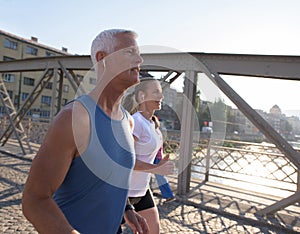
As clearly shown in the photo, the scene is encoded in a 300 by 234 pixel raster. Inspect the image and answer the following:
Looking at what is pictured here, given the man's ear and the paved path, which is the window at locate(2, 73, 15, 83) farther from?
the man's ear

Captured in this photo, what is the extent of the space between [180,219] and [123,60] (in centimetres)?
389

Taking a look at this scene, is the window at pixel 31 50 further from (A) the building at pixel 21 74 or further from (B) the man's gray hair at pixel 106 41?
(B) the man's gray hair at pixel 106 41

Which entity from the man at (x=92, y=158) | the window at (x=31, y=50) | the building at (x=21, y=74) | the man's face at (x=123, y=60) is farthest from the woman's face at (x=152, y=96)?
the window at (x=31, y=50)

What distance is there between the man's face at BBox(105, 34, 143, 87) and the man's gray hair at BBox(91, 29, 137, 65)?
0.02 metres

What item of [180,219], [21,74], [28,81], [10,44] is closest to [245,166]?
[180,219]

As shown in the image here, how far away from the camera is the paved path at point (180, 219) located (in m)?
3.98

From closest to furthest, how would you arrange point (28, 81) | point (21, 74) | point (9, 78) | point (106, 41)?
point (106, 41) < point (9, 78) < point (21, 74) < point (28, 81)

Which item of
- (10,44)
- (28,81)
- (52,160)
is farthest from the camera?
(28,81)

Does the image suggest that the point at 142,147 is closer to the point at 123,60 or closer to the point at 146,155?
the point at 146,155

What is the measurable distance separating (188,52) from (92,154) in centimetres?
520

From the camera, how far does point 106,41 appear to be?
4.07 feet

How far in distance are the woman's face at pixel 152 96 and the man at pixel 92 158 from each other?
1.34 meters

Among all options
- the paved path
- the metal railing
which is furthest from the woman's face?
the metal railing

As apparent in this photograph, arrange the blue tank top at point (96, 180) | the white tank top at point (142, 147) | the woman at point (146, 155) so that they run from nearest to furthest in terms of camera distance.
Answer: the blue tank top at point (96, 180) < the woman at point (146, 155) < the white tank top at point (142, 147)
